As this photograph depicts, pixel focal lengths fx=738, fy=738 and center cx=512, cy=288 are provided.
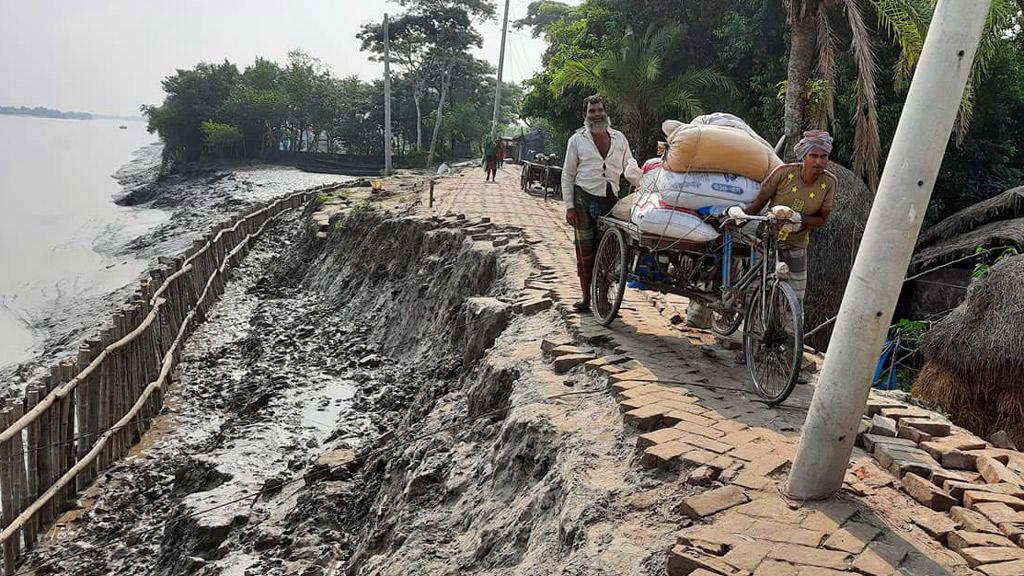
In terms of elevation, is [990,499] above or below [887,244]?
below

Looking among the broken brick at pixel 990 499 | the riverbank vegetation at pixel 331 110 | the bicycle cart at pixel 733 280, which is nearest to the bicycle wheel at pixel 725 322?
the bicycle cart at pixel 733 280

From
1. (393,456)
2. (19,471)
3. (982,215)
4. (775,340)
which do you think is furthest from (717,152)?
(982,215)

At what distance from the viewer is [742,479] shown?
3.16 m

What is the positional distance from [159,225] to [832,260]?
28.2 meters

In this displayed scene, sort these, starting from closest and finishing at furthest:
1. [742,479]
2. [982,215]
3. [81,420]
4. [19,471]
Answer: [742,479] → [19,471] → [81,420] → [982,215]

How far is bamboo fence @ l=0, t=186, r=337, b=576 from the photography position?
→ 612cm

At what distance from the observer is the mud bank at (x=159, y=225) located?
48.4 ft

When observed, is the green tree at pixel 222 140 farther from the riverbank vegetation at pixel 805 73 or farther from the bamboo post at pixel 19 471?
the bamboo post at pixel 19 471

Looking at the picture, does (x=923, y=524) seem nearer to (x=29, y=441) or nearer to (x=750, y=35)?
(x=29, y=441)

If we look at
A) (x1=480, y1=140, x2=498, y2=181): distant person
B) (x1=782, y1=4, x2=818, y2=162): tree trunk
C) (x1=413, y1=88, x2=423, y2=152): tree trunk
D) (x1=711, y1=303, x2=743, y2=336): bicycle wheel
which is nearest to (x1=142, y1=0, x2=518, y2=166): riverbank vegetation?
(x1=413, y1=88, x2=423, y2=152): tree trunk

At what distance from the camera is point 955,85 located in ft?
8.28

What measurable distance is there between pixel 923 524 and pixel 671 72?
49.5 ft

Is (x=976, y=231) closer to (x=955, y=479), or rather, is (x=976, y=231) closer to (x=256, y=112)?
(x=955, y=479)

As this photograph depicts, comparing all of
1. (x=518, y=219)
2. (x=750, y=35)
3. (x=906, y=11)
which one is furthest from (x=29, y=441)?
(x=750, y=35)
